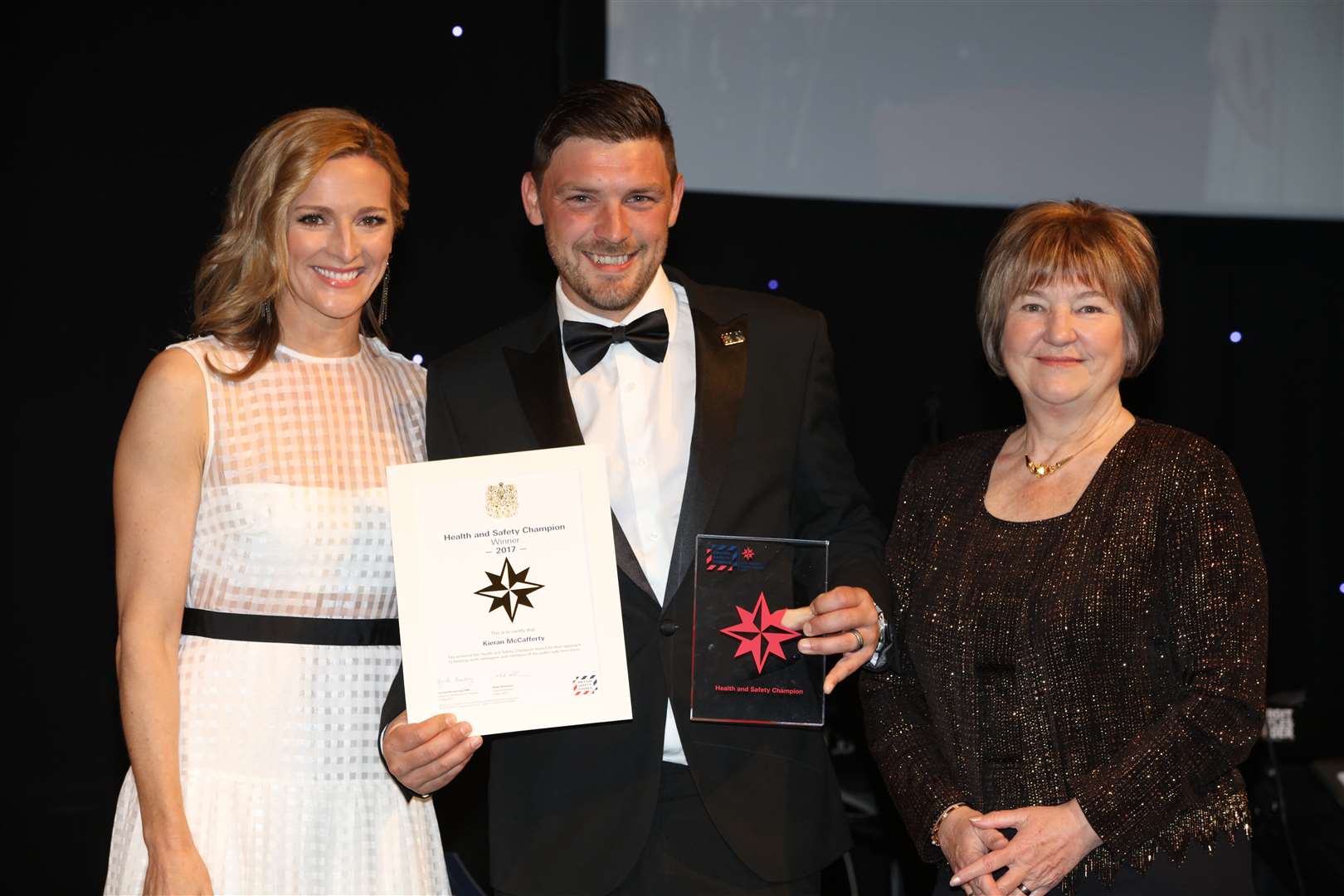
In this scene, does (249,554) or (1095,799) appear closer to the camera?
(1095,799)

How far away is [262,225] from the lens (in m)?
2.67

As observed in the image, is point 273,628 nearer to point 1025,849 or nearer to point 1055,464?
point 1025,849

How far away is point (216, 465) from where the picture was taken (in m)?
2.56

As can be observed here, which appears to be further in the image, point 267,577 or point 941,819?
point 267,577

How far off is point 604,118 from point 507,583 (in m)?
0.99

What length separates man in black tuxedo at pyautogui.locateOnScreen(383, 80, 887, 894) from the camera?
2371 mm

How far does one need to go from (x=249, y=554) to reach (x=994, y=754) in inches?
58.8

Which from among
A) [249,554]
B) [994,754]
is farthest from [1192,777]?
[249,554]

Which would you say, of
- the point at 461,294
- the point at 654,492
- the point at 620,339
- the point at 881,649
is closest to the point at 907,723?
the point at 881,649

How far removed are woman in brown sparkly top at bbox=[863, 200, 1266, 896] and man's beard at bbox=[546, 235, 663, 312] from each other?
0.70 m

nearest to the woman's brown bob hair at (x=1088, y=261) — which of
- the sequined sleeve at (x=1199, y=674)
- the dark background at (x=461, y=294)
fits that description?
the sequined sleeve at (x=1199, y=674)

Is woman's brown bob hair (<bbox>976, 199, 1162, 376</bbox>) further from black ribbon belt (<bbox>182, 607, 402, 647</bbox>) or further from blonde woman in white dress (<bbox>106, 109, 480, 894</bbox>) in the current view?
black ribbon belt (<bbox>182, 607, 402, 647</bbox>)

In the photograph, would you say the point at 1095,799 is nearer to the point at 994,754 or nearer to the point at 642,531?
the point at 994,754

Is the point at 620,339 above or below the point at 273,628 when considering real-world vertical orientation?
above
